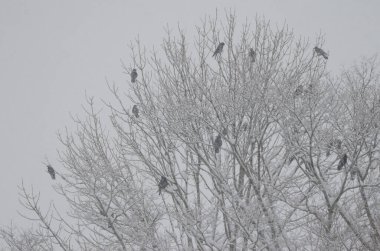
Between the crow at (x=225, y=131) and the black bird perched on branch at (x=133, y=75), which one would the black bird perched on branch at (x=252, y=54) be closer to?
the crow at (x=225, y=131)

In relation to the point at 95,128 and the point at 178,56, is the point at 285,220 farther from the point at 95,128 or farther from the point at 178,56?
the point at 95,128

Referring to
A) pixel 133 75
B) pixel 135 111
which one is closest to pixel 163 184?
pixel 135 111

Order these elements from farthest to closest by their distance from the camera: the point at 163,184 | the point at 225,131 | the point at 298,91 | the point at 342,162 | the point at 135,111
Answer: the point at 135,111 → the point at 298,91 → the point at 163,184 → the point at 342,162 → the point at 225,131

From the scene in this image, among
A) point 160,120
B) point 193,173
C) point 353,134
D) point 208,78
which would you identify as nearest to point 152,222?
point 193,173

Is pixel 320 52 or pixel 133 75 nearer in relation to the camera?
pixel 320 52

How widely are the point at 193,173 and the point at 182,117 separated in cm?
143

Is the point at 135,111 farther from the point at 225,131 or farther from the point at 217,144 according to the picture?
the point at 225,131

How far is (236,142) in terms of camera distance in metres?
5.82

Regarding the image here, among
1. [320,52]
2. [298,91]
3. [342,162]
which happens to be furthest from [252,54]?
[342,162]

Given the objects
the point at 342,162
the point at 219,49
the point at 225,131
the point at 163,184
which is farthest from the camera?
the point at 219,49

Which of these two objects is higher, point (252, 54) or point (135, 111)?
point (252, 54)

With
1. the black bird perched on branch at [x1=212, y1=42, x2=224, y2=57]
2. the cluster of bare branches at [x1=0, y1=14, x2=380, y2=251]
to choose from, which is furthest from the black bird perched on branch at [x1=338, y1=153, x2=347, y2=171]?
the black bird perched on branch at [x1=212, y1=42, x2=224, y2=57]

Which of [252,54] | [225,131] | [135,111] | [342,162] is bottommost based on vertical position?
[225,131]

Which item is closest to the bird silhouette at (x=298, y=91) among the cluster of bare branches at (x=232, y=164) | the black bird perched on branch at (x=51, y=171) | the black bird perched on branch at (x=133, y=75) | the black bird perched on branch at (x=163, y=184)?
the cluster of bare branches at (x=232, y=164)
